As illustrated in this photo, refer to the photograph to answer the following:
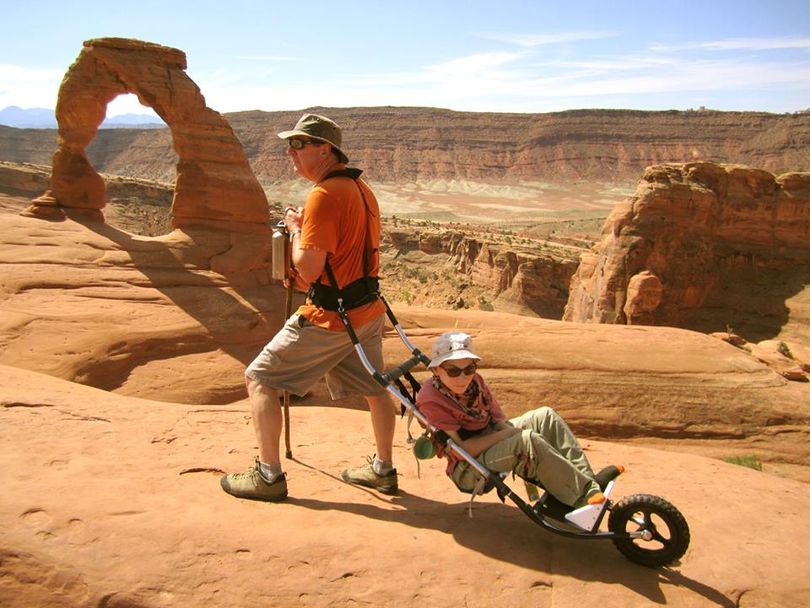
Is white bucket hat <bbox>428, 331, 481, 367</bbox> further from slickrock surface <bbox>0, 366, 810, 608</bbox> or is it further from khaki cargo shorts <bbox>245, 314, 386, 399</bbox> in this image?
slickrock surface <bbox>0, 366, 810, 608</bbox>

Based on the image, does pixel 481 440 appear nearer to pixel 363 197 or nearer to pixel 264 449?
pixel 264 449

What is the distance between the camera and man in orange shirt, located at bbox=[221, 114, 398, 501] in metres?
3.73

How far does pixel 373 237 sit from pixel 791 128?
9049cm

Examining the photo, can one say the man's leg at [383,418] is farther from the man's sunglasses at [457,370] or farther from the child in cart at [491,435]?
the man's sunglasses at [457,370]

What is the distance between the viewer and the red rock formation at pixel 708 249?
17.4 m

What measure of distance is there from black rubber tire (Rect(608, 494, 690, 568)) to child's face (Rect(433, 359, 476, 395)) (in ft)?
3.36

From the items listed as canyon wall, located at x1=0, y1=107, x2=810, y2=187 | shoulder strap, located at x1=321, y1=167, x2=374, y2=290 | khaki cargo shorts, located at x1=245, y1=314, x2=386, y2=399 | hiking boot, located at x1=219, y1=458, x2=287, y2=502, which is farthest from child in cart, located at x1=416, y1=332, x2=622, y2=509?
canyon wall, located at x1=0, y1=107, x2=810, y2=187

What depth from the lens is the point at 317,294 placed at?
12.6 ft

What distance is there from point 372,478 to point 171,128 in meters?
9.76

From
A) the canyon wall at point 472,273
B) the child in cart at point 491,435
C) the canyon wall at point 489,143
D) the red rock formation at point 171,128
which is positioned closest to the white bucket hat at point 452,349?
the child in cart at point 491,435

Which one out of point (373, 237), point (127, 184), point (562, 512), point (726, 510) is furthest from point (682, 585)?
point (127, 184)

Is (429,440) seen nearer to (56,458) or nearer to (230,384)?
(56,458)

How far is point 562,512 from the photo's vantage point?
346 cm

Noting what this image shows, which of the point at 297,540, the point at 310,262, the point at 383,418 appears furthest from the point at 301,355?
the point at 297,540
